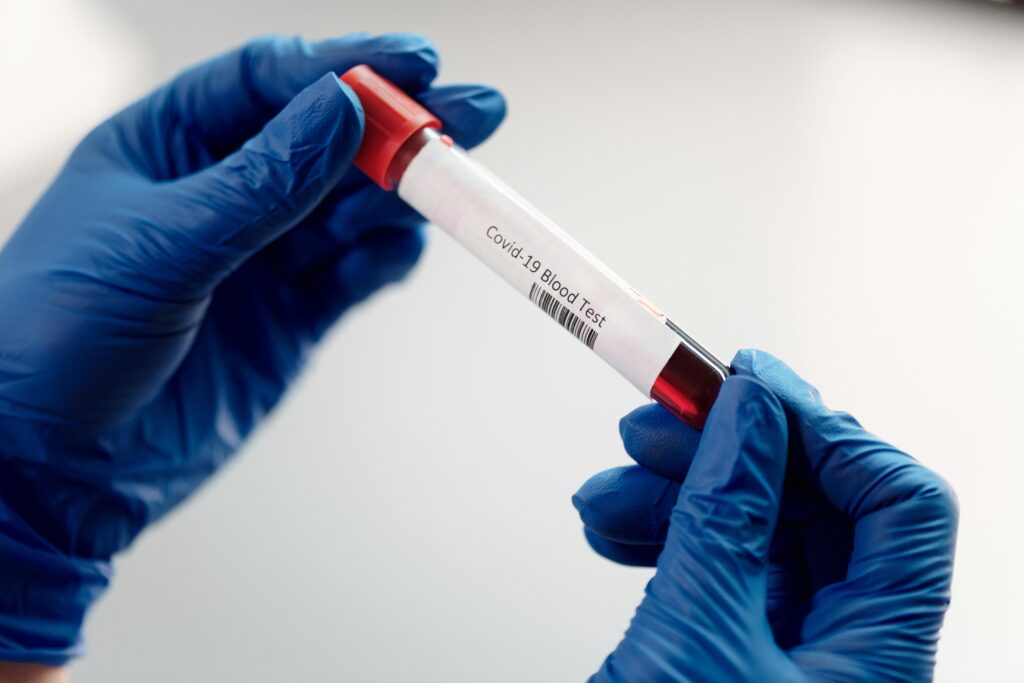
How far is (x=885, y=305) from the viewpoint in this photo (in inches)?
42.8

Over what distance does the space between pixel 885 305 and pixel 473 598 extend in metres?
0.69

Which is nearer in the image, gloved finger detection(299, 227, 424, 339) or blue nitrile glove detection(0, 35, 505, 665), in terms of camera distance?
blue nitrile glove detection(0, 35, 505, 665)

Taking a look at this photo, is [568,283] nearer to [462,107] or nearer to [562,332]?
[462,107]

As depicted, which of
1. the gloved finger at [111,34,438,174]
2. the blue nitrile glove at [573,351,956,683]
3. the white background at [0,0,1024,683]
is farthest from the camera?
the white background at [0,0,1024,683]

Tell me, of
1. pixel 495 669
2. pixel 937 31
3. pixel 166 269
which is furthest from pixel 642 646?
pixel 937 31

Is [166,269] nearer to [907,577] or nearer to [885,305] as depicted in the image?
[907,577]

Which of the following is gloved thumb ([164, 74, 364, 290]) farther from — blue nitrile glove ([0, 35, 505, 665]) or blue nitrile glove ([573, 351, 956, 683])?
blue nitrile glove ([573, 351, 956, 683])

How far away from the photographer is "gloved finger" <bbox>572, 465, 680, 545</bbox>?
2.23 feet

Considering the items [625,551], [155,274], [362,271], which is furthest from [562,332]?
[155,274]

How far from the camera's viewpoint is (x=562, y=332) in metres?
1.08

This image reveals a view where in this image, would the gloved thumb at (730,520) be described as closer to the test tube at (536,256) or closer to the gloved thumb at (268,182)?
the test tube at (536,256)

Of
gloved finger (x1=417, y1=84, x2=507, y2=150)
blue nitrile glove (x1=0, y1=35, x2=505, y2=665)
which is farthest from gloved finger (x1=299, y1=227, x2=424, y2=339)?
gloved finger (x1=417, y1=84, x2=507, y2=150)

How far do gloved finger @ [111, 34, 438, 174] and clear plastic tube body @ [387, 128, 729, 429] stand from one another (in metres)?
0.17

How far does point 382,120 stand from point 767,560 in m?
0.49
